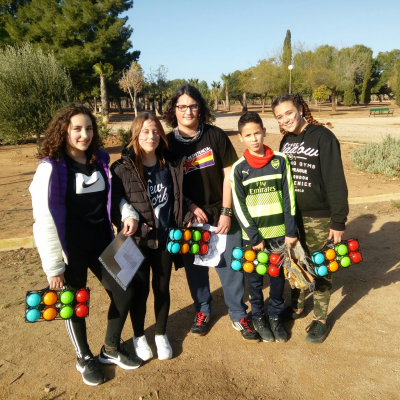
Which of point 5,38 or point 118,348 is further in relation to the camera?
point 5,38

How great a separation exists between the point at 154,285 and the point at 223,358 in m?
0.81

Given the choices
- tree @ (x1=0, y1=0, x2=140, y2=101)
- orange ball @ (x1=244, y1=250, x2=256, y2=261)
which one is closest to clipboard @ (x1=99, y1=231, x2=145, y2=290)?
orange ball @ (x1=244, y1=250, x2=256, y2=261)

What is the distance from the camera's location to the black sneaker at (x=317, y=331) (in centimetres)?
300

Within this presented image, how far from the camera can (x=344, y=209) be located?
2.75m

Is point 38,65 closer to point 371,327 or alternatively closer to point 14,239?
point 14,239

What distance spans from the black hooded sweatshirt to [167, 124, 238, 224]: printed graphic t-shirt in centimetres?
53

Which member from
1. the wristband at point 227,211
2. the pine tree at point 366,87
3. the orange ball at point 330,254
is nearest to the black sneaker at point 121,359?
the wristband at point 227,211

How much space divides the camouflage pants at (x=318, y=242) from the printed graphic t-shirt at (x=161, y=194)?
115 cm

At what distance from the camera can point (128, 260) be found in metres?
2.54

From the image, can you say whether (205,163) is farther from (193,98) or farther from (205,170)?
(193,98)

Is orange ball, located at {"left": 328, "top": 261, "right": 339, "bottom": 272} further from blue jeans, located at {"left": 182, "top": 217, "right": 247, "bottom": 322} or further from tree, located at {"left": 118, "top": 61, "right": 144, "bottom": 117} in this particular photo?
tree, located at {"left": 118, "top": 61, "right": 144, "bottom": 117}

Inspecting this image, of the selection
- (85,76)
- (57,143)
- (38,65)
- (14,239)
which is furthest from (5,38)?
(57,143)

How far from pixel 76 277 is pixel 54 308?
9.7 inches

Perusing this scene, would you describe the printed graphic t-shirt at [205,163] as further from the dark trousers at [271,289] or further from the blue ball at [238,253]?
the dark trousers at [271,289]
